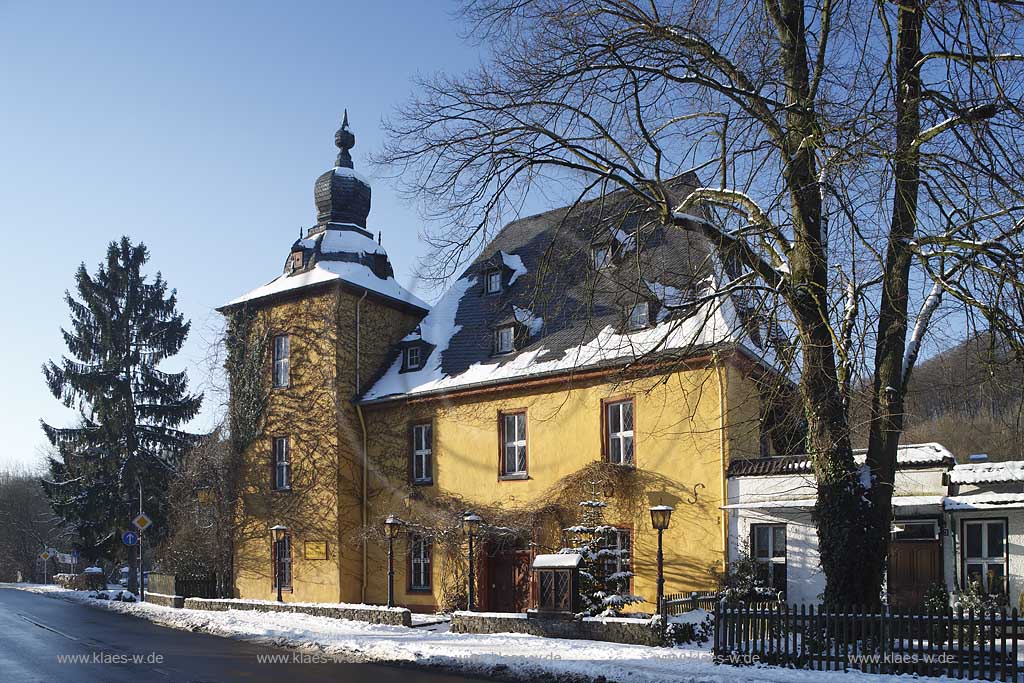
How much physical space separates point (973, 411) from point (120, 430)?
1240 inches

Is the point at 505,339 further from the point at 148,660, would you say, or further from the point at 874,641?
the point at 874,641

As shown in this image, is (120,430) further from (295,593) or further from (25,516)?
(25,516)

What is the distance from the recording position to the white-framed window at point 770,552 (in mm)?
18750

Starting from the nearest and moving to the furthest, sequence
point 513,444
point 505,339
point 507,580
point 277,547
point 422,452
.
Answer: point 507,580 < point 513,444 < point 505,339 < point 422,452 < point 277,547

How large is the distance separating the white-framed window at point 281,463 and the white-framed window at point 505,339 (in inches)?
300

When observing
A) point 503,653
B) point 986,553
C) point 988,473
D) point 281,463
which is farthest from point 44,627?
point 988,473

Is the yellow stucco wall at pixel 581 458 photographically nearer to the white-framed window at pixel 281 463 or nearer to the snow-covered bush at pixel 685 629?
the snow-covered bush at pixel 685 629

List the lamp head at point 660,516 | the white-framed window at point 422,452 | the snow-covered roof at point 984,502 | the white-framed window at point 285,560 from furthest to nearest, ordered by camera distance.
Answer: the white-framed window at point 285,560, the white-framed window at point 422,452, the lamp head at point 660,516, the snow-covered roof at point 984,502

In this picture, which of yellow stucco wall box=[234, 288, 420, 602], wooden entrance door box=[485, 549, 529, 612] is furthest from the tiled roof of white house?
yellow stucco wall box=[234, 288, 420, 602]

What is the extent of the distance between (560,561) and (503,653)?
113 inches

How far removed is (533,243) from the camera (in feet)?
87.4

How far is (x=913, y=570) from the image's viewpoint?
1831cm

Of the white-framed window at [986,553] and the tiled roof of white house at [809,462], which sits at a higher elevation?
the tiled roof of white house at [809,462]

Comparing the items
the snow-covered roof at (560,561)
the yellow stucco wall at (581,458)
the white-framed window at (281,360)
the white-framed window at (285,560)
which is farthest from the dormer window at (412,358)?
the snow-covered roof at (560,561)
